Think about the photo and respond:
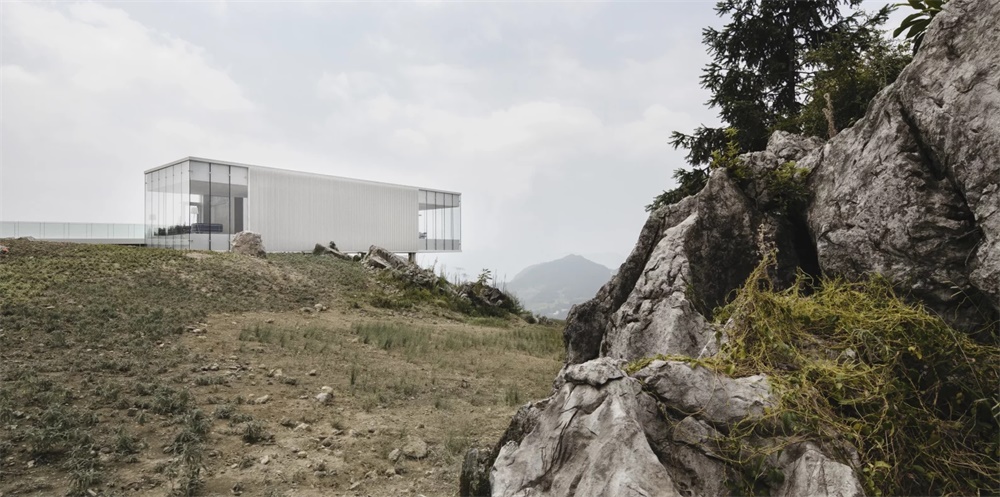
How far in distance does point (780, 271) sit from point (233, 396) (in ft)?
25.6

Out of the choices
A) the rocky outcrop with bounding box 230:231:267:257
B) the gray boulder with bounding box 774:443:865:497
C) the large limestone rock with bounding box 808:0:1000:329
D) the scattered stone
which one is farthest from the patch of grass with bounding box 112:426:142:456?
the rocky outcrop with bounding box 230:231:267:257

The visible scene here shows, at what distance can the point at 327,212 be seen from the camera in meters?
33.9

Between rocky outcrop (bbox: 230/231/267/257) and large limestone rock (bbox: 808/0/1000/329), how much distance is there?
26404mm

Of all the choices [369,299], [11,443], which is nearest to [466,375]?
[11,443]

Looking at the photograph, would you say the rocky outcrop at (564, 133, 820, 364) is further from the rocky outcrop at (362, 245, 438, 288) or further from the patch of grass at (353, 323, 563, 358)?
the rocky outcrop at (362, 245, 438, 288)

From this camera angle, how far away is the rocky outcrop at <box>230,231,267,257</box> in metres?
26.9

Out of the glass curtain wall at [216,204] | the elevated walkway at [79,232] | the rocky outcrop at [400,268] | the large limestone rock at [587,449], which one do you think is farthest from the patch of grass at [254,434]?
Result: the elevated walkway at [79,232]

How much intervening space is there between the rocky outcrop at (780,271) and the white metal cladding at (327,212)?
2836cm

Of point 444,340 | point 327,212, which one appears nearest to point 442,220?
point 327,212

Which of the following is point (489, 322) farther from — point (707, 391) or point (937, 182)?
point (707, 391)

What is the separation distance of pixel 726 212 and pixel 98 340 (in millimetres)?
11602

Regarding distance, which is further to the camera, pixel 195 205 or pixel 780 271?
pixel 195 205

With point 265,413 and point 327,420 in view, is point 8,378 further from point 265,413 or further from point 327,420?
point 327,420

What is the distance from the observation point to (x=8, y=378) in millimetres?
8109
